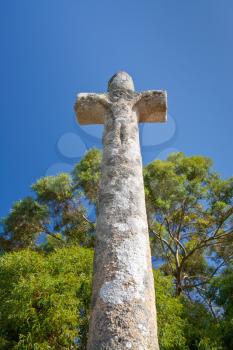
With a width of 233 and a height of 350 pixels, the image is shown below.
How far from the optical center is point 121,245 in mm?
3945

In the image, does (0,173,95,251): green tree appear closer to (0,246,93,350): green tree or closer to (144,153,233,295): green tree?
(144,153,233,295): green tree

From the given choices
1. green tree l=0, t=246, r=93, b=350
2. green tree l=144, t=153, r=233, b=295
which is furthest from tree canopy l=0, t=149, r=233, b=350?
green tree l=0, t=246, r=93, b=350

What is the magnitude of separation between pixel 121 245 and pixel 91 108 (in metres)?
2.95

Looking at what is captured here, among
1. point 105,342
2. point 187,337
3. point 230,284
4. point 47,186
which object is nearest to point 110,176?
point 105,342

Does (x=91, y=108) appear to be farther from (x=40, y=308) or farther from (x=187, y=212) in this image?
(x=187, y=212)

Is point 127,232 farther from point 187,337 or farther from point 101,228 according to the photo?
point 187,337

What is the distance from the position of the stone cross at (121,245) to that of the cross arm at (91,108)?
0.06 ft

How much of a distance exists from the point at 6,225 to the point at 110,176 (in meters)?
11.1

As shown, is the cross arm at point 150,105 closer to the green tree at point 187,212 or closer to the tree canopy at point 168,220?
the tree canopy at point 168,220

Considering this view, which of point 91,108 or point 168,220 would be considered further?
point 168,220

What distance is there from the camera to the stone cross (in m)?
3.32

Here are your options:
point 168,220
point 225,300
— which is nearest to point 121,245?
point 225,300

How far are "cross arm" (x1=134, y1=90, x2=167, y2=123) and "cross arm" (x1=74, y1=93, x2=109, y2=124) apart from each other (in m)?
0.53

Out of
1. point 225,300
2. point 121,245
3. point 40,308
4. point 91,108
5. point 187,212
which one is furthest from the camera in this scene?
point 187,212
